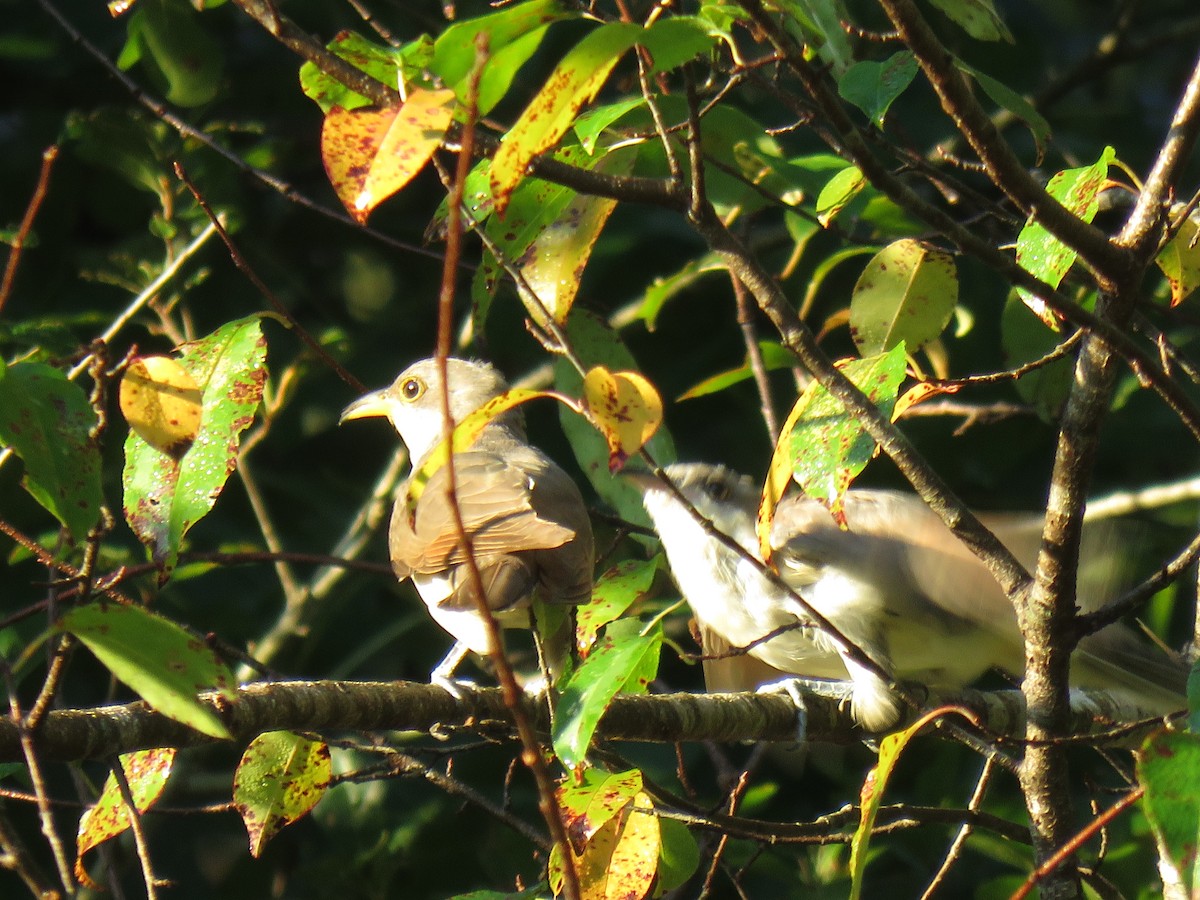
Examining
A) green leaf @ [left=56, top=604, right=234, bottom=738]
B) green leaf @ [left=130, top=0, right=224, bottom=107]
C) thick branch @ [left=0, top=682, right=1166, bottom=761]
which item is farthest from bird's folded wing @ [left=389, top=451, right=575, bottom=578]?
green leaf @ [left=56, top=604, right=234, bottom=738]

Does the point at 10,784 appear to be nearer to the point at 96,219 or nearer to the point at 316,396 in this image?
the point at 316,396

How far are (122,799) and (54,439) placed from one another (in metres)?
0.83

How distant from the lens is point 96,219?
582 cm

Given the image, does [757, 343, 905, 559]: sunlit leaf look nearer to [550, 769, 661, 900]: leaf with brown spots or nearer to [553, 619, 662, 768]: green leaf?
[553, 619, 662, 768]: green leaf

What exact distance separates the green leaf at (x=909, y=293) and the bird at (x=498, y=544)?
0.87 meters

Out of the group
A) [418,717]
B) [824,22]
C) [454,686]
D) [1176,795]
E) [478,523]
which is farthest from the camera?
[478,523]

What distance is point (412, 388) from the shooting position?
16.2ft

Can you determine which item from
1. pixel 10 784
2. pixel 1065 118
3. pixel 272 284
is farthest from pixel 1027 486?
pixel 10 784

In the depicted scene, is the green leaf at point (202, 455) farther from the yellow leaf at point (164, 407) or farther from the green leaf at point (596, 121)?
the green leaf at point (596, 121)

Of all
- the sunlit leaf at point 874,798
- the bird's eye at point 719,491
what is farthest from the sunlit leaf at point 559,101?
the bird's eye at point 719,491

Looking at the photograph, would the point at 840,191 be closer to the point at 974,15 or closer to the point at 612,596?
the point at 974,15

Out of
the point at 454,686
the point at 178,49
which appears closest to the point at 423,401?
the point at 178,49

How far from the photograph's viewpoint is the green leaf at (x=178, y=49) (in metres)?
3.86

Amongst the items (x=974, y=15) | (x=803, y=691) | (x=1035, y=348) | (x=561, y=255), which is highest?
(x=974, y=15)
